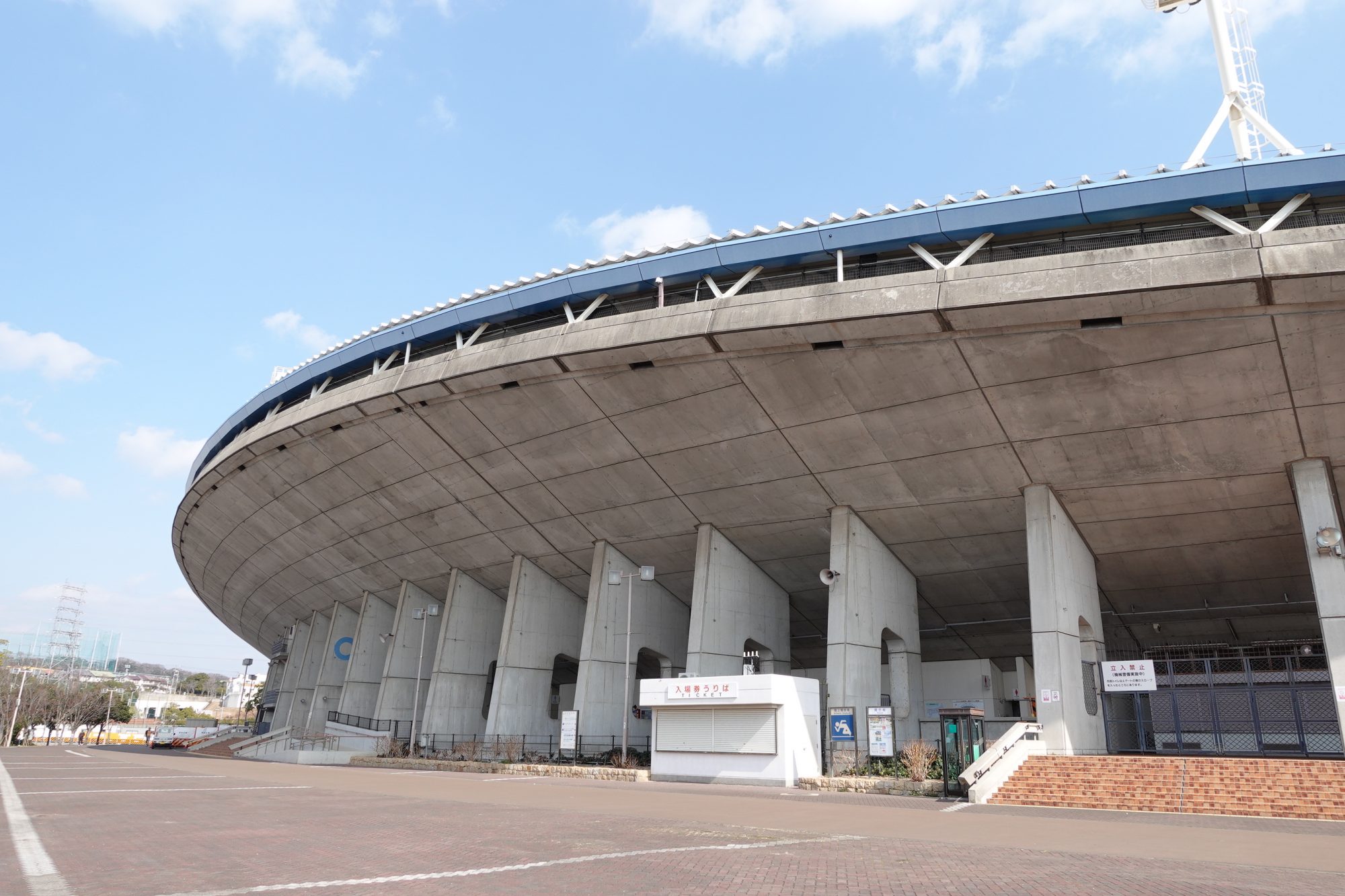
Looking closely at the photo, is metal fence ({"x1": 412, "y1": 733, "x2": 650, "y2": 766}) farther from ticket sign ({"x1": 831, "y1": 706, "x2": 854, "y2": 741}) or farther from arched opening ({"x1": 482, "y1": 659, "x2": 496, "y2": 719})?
ticket sign ({"x1": 831, "y1": 706, "x2": 854, "y2": 741})

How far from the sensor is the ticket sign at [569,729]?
28.9 meters

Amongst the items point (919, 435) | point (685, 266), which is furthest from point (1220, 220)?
point (685, 266)

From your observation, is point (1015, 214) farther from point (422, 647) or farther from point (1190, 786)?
point (422, 647)

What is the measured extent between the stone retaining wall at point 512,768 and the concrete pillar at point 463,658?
2926mm

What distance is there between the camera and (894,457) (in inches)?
947

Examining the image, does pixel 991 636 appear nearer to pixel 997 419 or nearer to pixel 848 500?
pixel 848 500

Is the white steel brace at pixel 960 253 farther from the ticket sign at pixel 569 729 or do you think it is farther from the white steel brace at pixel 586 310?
the ticket sign at pixel 569 729

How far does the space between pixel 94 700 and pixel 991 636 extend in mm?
97427

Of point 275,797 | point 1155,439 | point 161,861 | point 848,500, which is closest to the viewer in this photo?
point 161,861

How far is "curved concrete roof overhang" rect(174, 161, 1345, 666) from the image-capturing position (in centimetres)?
1850

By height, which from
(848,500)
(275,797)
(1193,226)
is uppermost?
(1193,226)

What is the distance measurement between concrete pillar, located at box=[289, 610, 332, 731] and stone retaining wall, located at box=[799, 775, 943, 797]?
3788 cm

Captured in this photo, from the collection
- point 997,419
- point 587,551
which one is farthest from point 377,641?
point 997,419

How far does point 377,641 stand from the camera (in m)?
45.0
